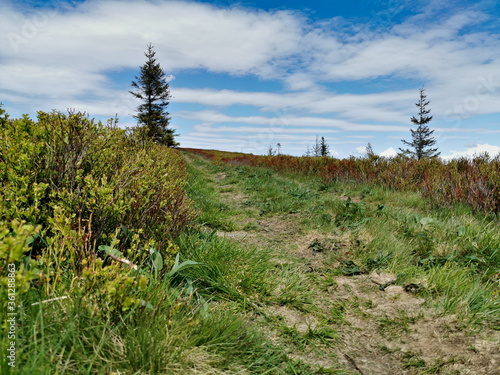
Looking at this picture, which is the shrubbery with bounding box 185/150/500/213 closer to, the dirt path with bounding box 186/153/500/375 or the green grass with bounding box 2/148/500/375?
the green grass with bounding box 2/148/500/375

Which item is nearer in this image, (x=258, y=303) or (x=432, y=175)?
(x=258, y=303)

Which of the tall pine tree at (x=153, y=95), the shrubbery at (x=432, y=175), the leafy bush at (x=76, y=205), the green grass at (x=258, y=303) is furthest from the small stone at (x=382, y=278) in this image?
the tall pine tree at (x=153, y=95)

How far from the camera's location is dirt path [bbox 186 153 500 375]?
2.18m

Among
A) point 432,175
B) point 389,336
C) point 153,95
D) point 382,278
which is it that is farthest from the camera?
point 153,95

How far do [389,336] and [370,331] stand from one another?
15 centimetres

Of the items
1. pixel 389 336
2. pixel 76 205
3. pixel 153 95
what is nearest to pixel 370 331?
pixel 389 336

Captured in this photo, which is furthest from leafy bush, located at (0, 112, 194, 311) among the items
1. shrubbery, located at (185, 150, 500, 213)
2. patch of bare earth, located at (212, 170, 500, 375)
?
shrubbery, located at (185, 150, 500, 213)

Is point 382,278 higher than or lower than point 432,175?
lower

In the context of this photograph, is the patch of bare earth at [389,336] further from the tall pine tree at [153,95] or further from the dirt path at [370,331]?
the tall pine tree at [153,95]

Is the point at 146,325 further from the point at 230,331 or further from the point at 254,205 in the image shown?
the point at 254,205

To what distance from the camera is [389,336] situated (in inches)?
98.9

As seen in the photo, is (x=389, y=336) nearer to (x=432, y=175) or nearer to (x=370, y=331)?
(x=370, y=331)

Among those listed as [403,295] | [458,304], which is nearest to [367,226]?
[403,295]

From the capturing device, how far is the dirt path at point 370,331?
2.18 m
